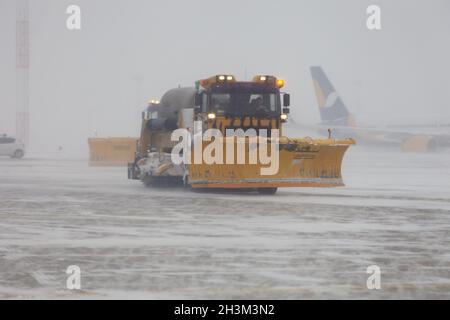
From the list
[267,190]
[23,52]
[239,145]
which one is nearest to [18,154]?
[267,190]

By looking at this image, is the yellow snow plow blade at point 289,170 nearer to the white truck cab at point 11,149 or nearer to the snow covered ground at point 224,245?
the snow covered ground at point 224,245

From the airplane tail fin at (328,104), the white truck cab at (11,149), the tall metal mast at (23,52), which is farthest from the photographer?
the tall metal mast at (23,52)

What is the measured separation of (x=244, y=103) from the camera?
77.7 ft

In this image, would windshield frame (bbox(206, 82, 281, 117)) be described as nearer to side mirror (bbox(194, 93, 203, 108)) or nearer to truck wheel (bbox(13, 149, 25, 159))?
side mirror (bbox(194, 93, 203, 108))

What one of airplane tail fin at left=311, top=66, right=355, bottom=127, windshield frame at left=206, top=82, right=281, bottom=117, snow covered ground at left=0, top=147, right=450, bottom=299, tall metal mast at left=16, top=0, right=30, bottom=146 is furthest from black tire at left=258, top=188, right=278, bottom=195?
tall metal mast at left=16, top=0, right=30, bottom=146

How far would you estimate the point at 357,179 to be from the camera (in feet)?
105

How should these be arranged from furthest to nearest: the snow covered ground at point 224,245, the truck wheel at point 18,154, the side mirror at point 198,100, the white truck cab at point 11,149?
the truck wheel at point 18,154 < the white truck cab at point 11,149 < the side mirror at point 198,100 < the snow covered ground at point 224,245

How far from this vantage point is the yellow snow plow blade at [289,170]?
22312 millimetres

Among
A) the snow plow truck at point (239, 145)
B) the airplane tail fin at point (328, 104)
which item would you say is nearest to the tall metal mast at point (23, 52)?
the airplane tail fin at point (328, 104)

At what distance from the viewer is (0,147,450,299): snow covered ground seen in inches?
359

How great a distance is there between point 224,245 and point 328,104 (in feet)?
210

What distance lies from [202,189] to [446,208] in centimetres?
802

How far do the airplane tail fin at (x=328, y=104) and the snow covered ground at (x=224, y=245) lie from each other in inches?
2054

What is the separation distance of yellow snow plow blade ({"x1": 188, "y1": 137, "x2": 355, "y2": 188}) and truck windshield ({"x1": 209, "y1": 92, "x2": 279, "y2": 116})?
129 centimetres
